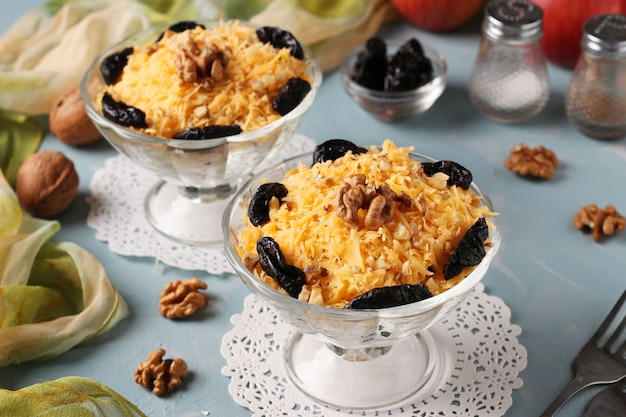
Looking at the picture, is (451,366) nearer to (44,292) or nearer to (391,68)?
(44,292)

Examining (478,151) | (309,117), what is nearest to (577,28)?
(478,151)

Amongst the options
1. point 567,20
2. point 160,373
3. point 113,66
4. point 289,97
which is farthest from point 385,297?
point 567,20

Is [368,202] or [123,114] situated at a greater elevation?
[368,202]

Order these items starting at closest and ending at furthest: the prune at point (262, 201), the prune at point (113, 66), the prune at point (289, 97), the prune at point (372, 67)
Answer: the prune at point (262, 201) → the prune at point (289, 97) → the prune at point (113, 66) → the prune at point (372, 67)

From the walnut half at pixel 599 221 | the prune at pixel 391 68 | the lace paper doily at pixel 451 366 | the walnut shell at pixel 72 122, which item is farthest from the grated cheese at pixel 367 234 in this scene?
the walnut shell at pixel 72 122

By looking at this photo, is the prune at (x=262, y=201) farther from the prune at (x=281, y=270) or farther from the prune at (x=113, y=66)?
the prune at (x=113, y=66)

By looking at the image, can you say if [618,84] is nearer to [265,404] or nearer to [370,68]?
[370,68]
